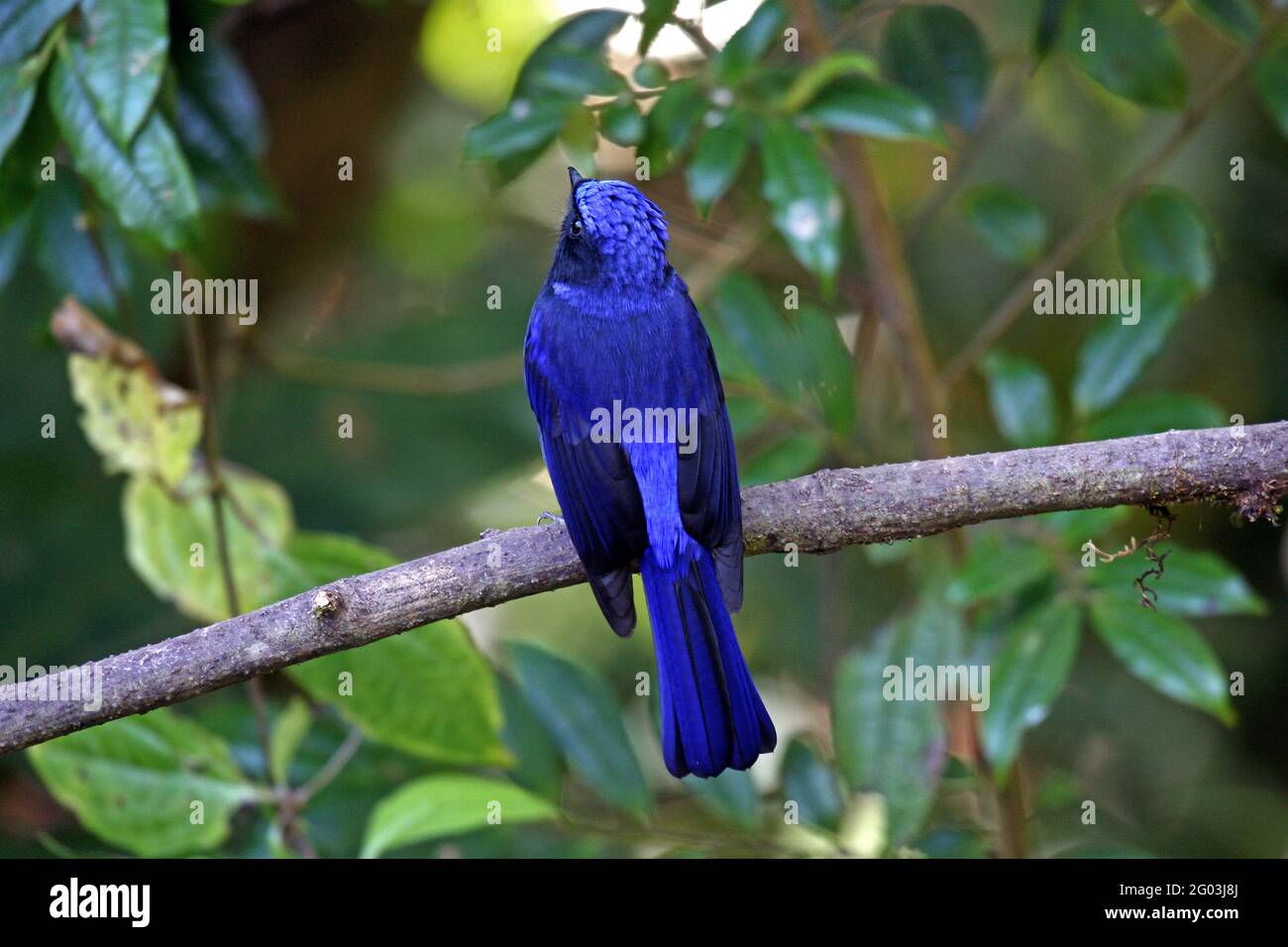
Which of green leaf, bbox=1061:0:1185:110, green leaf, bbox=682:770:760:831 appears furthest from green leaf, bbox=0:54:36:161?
green leaf, bbox=1061:0:1185:110

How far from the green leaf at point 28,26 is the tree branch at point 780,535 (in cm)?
148

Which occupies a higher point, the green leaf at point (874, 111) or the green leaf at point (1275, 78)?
the green leaf at point (1275, 78)

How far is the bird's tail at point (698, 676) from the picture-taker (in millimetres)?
2740

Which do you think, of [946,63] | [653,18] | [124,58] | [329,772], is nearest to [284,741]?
[329,772]

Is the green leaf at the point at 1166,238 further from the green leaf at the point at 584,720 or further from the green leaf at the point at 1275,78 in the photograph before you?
the green leaf at the point at 584,720

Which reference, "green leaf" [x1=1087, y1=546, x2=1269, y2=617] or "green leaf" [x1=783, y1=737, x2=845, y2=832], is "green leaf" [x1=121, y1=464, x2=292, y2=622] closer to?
"green leaf" [x1=783, y1=737, x2=845, y2=832]

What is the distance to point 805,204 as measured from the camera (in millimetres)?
3039

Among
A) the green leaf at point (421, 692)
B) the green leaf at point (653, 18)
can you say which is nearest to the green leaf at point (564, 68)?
the green leaf at point (653, 18)

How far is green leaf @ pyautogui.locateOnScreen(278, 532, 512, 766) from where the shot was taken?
323 centimetres

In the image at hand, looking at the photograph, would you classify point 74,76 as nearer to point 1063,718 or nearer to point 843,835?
point 843,835

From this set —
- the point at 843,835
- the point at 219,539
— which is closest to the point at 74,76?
the point at 219,539

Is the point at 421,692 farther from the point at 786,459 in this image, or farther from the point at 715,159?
the point at 715,159

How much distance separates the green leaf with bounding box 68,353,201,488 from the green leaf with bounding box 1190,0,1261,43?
8.92 ft
